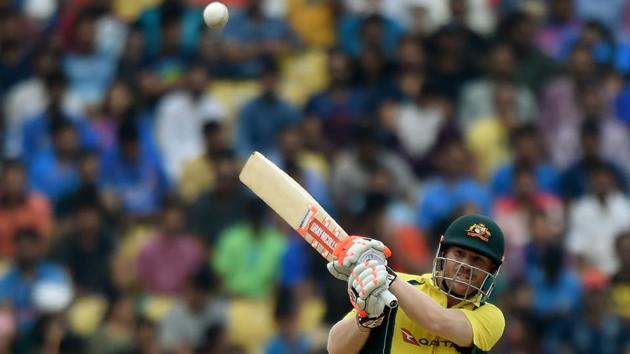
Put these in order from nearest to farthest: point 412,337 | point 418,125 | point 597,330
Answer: point 412,337, point 597,330, point 418,125

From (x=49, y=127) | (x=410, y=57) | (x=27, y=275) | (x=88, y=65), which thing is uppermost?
(x=410, y=57)

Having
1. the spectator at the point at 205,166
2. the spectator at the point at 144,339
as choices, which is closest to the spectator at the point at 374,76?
the spectator at the point at 205,166

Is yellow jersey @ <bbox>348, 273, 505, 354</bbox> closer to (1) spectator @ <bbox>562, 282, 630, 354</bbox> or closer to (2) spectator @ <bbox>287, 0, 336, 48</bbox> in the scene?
(1) spectator @ <bbox>562, 282, 630, 354</bbox>

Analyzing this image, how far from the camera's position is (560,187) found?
11.8 metres

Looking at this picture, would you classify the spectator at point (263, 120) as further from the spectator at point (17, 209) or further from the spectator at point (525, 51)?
the spectator at point (525, 51)

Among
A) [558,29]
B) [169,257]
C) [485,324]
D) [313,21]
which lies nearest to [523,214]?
[558,29]

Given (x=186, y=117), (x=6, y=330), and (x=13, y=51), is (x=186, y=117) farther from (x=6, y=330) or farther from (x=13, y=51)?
(x=6, y=330)

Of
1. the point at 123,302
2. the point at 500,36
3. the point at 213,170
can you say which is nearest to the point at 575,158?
the point at 500,36

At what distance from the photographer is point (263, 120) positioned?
40.9ft

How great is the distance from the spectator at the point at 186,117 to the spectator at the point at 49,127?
0.61 meters

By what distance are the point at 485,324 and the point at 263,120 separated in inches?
263

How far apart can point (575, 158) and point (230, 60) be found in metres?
3.14

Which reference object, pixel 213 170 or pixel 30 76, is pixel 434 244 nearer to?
pixel 213 170

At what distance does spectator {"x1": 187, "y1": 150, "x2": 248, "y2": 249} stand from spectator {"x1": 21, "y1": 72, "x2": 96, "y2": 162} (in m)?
1.36
